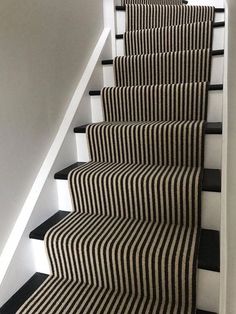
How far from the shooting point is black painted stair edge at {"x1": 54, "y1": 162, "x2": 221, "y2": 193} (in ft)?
3.66

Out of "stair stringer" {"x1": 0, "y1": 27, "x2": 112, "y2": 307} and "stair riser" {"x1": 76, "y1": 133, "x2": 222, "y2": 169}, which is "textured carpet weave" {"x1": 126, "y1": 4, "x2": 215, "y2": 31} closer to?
"stair stringer" {"x1": 0, "y1": 27, "x2": 112, "y2": 307}

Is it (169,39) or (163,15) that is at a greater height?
(163,15)

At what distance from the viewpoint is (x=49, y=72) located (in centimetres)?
136

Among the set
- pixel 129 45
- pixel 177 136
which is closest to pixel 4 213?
pixel 177 136

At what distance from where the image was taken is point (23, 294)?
110 cm

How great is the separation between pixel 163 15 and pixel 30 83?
158 cm

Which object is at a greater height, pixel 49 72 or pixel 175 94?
pixel 49 72

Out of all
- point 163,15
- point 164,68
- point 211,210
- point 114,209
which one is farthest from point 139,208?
point 163,15

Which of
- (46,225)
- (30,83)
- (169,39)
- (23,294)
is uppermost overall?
(169,39)

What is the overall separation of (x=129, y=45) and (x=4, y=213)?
5.05 ft

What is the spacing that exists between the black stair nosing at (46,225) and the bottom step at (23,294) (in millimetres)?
179

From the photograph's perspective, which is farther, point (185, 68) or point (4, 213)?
point (185, 68)

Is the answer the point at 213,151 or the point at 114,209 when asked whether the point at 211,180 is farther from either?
the point at 114,209

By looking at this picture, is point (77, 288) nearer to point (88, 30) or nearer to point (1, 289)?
point (1, 289)
